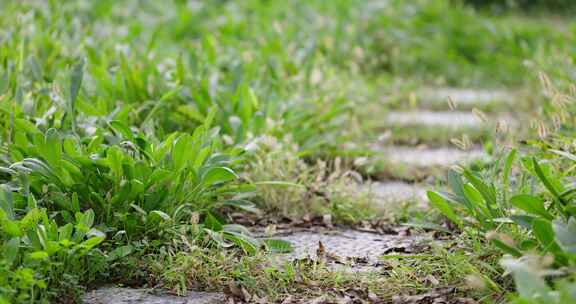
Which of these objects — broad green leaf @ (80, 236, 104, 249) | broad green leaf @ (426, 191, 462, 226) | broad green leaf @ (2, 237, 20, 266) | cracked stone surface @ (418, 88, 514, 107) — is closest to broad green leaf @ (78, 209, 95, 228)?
broad green leaf @ (80, 236, 104, 249)

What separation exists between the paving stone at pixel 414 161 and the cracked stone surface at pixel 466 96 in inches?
34.9

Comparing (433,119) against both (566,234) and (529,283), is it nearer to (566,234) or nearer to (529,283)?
(566,234)

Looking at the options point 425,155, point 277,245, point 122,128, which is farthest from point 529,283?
point 425,155

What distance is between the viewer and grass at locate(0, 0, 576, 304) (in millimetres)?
2271

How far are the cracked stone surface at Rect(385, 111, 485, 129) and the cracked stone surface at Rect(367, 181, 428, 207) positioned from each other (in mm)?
852

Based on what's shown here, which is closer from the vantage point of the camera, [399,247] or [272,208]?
[399,247]

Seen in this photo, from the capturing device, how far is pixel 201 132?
8.71ft

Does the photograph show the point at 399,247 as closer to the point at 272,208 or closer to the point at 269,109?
the point at 272,208

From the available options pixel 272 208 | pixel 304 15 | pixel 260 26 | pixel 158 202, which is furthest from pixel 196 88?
pixel 304 15

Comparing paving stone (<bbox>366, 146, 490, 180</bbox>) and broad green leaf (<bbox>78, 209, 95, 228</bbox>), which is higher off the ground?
broad green leaf (<bbox>78, 209, 95, 228</bbox>)

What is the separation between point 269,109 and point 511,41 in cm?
297

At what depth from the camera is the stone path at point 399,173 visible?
2424 millimetres

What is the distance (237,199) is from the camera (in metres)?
2.80

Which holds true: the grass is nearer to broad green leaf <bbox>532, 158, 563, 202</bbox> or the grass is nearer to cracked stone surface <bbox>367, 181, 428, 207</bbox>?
cracked stone surface <bbox>367, 181, 428, 207</bbox>
